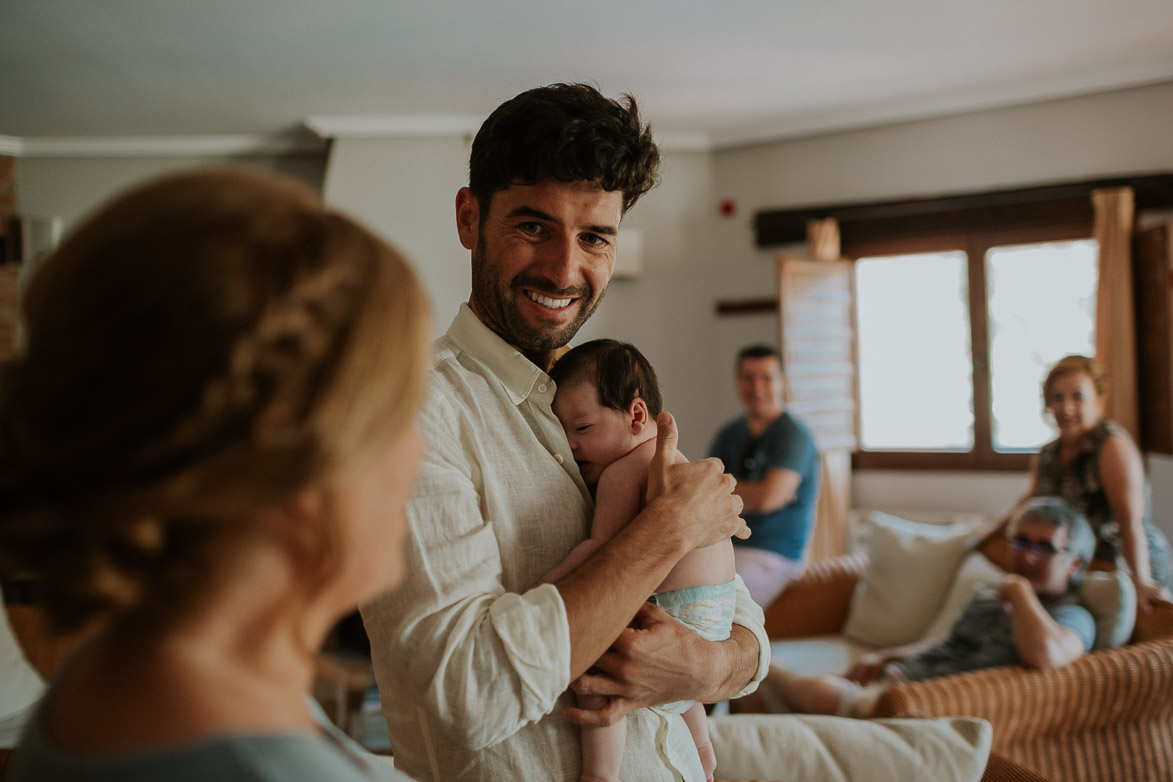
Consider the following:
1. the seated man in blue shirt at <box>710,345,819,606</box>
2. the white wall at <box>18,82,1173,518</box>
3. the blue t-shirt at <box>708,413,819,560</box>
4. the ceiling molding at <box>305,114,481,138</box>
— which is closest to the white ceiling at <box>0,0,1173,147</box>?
the ceiling molding at <box>305,114,481,138</box>

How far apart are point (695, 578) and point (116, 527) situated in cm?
94

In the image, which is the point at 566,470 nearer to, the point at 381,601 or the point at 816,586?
the point at 381,601

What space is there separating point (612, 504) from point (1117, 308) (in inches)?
169

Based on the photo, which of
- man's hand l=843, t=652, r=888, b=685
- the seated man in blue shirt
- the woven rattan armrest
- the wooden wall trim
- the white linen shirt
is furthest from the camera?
the wooden wall trim

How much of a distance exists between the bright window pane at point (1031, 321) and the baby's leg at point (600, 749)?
4556 millimetres

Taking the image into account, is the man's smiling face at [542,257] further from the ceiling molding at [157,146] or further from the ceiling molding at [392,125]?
the ceiling molding at [157,146]

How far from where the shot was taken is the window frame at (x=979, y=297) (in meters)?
4.89

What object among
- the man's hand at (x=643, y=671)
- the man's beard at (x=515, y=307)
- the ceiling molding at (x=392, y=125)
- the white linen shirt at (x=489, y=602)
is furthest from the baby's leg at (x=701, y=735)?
the ceiling molding at (x=392, y=125)

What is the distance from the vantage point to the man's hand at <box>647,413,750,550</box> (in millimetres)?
1127

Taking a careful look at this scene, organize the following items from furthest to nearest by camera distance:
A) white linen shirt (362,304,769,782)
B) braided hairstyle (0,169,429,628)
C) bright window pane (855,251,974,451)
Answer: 1. bright window pane (855,251,974,451)
2. white linen shirt (362,304,769,782)
3. braided hairstyle (0,169,429,628)

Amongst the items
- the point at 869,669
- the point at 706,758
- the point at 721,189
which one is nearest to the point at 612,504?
the point at 706,758

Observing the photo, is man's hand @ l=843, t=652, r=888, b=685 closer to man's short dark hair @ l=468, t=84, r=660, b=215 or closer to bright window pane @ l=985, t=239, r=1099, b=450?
man's short dark hair @ l=468, t=84, r=660, b=215

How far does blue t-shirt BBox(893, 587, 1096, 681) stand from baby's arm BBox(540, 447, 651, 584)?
188 cm

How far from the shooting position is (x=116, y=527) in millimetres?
497
